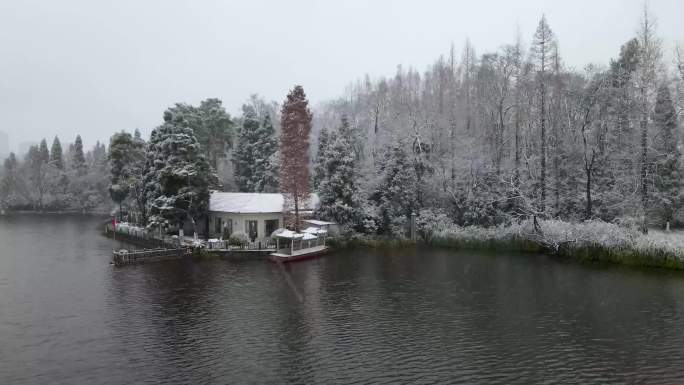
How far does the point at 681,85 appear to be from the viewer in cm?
3694

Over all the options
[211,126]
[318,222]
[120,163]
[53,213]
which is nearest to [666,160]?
[318,222]

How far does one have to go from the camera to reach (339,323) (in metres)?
19.5

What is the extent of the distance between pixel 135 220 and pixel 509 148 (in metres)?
44.5

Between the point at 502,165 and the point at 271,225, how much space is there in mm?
25709

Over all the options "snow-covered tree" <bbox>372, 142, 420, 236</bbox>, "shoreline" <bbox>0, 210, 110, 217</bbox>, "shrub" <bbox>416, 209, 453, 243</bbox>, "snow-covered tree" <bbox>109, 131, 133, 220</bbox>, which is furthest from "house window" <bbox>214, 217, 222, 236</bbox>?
"shoreline" <bbox>0, 210, 110, 217</bbox>

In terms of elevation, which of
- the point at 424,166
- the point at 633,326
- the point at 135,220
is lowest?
the point at 633,326

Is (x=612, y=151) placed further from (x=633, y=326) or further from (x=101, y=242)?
(x=101, y=242)

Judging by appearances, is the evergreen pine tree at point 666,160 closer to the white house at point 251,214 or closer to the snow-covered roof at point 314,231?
the snow-covered roof at point 314,231

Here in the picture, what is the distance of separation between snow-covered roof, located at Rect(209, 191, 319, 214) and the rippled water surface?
889 cm

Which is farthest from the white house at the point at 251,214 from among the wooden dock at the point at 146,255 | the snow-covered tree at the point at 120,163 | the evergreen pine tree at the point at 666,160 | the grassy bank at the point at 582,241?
the evergreen pine tree at the point at 666,160

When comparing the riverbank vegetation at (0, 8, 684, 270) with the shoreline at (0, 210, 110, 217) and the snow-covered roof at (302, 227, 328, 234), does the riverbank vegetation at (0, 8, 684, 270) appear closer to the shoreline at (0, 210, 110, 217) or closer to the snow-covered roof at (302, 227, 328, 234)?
the snow-covered roof at (302, 227, 328, 234)

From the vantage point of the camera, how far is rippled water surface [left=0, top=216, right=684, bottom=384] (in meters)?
14.7

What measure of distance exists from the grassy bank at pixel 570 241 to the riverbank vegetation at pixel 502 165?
12 centimetres

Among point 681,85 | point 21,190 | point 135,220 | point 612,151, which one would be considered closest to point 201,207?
point 135,220
